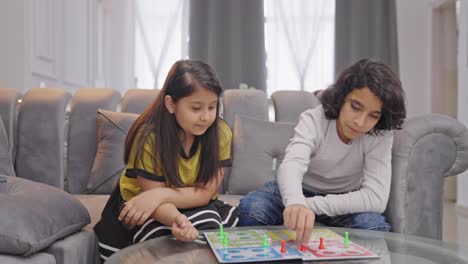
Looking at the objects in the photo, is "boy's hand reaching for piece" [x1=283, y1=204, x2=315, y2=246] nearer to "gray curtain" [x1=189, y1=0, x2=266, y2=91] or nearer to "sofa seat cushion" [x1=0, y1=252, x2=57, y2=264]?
"sofa seat cushion" [x1=0, y1=252, x2=57, y2=264]

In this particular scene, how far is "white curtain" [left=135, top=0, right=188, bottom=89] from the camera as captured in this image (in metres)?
5.14

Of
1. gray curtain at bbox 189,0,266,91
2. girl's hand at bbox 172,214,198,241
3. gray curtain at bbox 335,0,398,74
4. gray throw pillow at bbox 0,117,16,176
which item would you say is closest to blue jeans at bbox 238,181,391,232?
girl's hand at bbox 172,214,198,241

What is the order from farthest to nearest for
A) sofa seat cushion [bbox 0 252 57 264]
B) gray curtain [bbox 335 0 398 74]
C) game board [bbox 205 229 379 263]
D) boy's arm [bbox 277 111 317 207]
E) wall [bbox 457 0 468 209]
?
gray curtain [bbox 335 0 398 74], wall [bbox 457 0 468 209], boy's arm [bbox 277 111 317 207], sofa seat cushion [bbox 0 252 57 264], game board [bbox 205 229 379 263]

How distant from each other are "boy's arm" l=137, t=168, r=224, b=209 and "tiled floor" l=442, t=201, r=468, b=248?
1895 millimetres

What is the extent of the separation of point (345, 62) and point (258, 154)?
3.28 metres

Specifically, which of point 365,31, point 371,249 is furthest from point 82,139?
point 365,31

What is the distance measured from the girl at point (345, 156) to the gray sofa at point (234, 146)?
13 centimetres

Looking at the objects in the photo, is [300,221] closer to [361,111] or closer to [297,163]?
[297,163]

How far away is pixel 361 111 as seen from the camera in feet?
4.46

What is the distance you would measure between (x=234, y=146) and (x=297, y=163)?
707mm

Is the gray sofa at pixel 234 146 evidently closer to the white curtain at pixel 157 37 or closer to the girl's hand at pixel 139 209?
the girl's hand at pixel 139 209

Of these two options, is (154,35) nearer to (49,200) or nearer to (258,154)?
(258,154)

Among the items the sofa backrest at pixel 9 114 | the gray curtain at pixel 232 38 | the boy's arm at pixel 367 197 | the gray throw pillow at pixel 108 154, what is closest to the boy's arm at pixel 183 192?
the boy's arm at pixel 367 197

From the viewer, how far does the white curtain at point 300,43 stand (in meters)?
5.11
